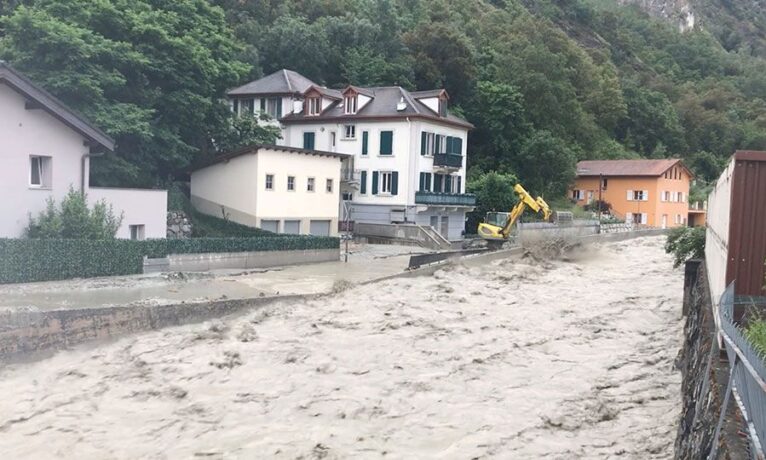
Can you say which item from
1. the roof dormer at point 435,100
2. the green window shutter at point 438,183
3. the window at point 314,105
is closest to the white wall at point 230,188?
the window at point 314,105

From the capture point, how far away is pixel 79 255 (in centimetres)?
2302

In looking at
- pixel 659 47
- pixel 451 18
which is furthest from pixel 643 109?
pixel 659 47

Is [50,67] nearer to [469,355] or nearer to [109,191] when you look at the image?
[109,191]

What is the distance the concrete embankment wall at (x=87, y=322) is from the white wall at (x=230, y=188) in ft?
55.6

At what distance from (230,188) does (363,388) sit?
25.3m

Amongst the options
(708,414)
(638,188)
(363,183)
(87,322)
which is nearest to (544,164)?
(638,188)

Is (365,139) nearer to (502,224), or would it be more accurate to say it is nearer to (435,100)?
(435,100)

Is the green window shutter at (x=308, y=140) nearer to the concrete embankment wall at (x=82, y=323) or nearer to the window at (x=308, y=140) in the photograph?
the window at (x=308, y=140)

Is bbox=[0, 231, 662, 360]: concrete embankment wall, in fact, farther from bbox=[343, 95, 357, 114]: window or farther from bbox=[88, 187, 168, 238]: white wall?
bbox=[343, 95, 357, 114]: window

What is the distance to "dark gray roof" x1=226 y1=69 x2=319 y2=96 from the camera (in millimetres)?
51569

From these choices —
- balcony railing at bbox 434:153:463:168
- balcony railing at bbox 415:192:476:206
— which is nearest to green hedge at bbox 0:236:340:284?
balcony railing at bbox 415:192:476:206

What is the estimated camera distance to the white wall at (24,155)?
2314cm

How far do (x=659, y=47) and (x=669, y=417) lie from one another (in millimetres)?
141290

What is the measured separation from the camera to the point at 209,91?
122 ft
